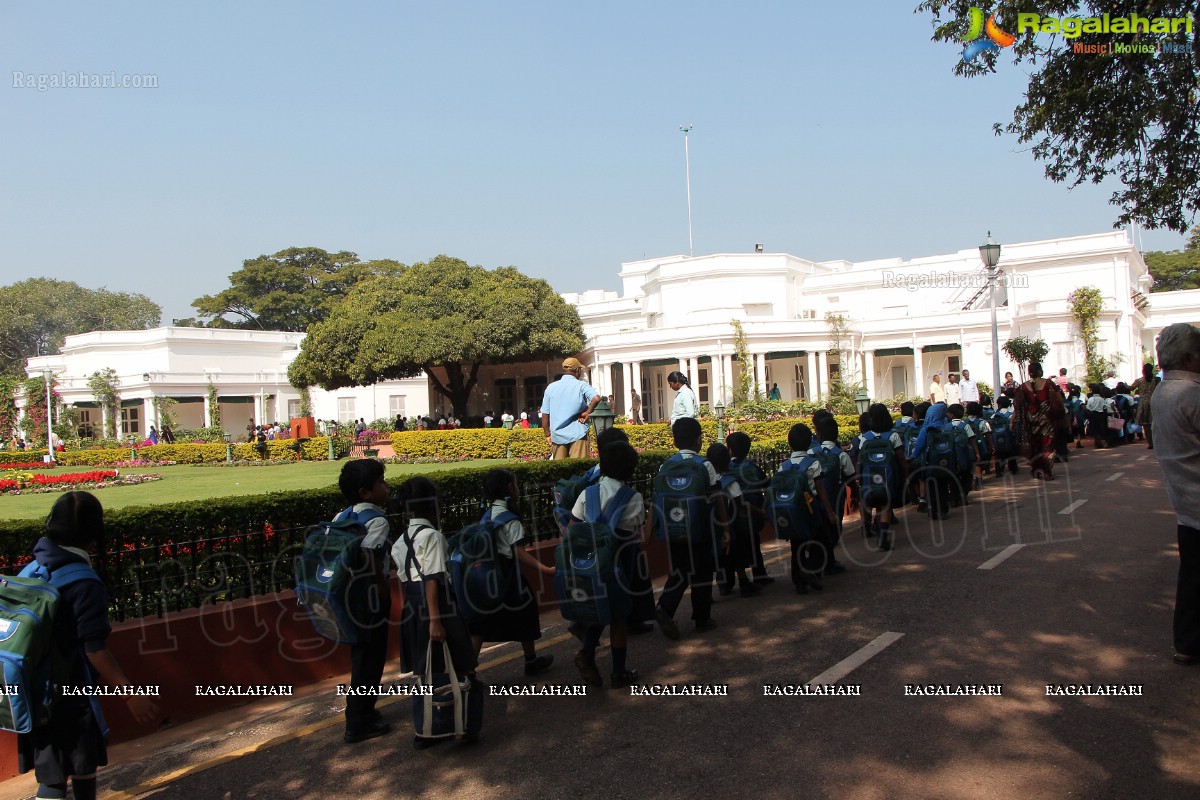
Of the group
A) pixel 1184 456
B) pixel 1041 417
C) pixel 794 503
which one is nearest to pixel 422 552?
pixel 794 503

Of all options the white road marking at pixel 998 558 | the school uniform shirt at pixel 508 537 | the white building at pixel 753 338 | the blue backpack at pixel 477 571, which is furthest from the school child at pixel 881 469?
the white building at pixel 753 338

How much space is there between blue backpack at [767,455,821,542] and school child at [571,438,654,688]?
2107 millimetres

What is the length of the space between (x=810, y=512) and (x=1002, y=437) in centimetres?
831

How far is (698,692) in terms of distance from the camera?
194 inches

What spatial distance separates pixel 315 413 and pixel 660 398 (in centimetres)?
2122

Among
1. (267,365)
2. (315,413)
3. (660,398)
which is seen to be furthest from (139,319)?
(660,398)

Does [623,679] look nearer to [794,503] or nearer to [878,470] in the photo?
[794,503]

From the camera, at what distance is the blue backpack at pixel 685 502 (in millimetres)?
5961

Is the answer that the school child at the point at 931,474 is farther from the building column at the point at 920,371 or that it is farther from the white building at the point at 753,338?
the building column at the point at 920,371

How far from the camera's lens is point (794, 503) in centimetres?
696

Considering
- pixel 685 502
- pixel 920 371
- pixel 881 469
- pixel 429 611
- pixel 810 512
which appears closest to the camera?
pixel 429 611

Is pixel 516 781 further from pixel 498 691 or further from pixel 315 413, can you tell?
pixel 315 413

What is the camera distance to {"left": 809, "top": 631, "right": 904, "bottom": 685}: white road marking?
4.91 meters

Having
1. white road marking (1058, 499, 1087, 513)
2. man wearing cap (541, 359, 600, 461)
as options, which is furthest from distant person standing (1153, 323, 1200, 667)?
man wearing cap (541, 359, 600, 461)
